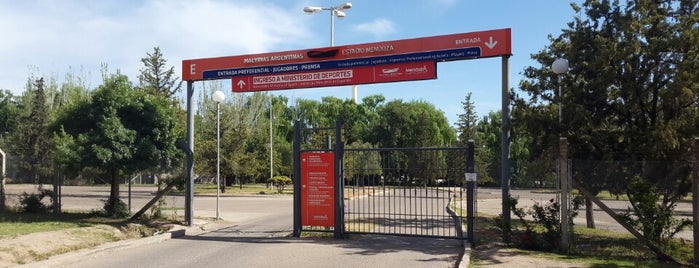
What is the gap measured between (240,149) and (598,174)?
95.0ft

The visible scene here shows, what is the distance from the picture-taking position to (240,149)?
3759cm

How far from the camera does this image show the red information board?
1286cm

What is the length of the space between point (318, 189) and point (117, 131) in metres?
5.45

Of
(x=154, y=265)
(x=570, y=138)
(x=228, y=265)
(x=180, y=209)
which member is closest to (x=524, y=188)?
(x=570, y=138)

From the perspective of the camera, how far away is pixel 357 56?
13367mm

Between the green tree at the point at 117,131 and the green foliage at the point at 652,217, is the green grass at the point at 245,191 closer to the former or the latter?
the green tree at the point at 117,131

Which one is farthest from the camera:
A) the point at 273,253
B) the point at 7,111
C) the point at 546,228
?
the point at 7,111

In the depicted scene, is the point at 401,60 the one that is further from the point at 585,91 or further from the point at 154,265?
the point at 154,265

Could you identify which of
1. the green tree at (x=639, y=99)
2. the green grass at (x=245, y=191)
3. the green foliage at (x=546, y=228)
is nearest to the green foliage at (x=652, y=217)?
the green tree at (x=639, y=99)

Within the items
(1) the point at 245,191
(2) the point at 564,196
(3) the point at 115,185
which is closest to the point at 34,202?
(3) the point at 115,185

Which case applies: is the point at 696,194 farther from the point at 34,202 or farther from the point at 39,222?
the point at 34,202

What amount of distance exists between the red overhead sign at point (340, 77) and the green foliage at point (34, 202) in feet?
22.2

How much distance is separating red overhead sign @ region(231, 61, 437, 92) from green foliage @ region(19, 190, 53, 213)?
267 inches

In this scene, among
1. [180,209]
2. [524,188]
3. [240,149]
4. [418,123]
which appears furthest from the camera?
[418,123]
